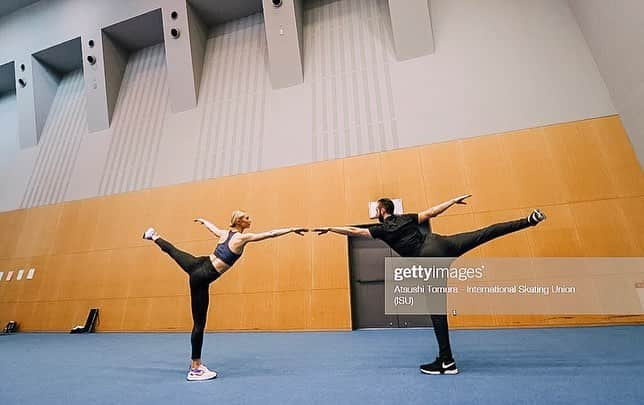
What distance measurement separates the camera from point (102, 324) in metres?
6.56

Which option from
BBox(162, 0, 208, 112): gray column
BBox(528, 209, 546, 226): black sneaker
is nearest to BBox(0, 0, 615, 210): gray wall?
BBox(162, 0, 208, 112): gray column

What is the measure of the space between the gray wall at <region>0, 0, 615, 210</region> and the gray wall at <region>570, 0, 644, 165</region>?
0.66ft

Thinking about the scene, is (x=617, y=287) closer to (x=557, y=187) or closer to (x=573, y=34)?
(x=557, y=187)

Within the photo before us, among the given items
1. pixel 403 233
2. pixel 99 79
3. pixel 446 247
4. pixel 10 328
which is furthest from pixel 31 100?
pixel 446 247

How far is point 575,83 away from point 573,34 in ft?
3.10

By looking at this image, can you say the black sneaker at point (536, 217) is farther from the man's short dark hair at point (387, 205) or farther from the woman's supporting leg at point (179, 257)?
the woman's supporting leg at point (179, 257)

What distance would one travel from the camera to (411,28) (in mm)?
6156

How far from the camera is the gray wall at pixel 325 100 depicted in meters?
5.50

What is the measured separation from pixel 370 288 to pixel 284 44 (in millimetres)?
5263

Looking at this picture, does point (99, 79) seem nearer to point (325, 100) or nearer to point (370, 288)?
point (325, 100)

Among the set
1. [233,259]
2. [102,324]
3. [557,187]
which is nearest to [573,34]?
[557,187]

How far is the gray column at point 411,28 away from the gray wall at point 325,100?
193 mm

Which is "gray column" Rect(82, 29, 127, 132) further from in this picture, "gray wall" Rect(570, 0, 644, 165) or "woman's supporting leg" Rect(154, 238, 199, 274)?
"gray wall" Rect(570, 0, 644, 165)

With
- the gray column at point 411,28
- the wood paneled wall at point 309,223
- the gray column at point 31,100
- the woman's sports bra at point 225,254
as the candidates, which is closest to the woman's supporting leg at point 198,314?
the woman's sports bra at point 225,254
